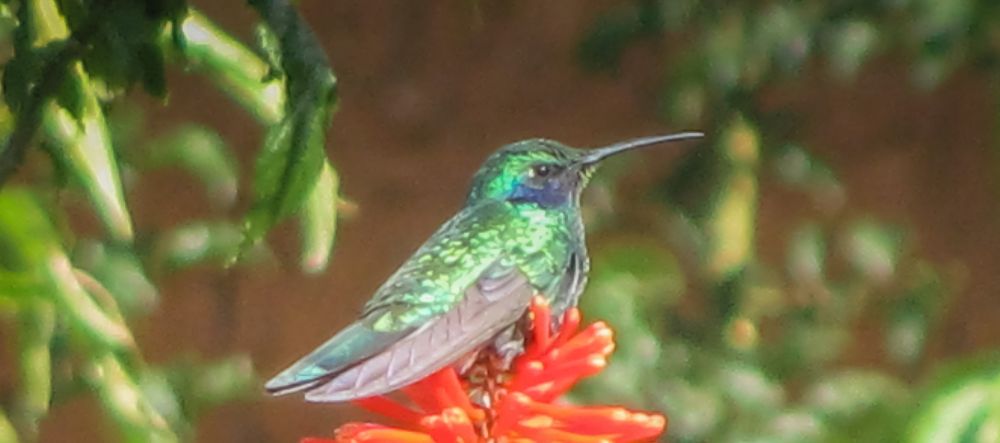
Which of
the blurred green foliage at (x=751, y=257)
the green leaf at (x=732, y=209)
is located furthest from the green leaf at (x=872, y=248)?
the green leaf at (x=732, y=209)

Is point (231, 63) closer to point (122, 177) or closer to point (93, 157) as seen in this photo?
point (93, 157)

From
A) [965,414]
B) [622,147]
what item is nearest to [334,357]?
[622,147]

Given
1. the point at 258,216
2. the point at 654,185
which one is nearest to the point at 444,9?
the point at 654,185

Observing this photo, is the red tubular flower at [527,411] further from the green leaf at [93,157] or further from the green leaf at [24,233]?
the green leaf at [24,233]

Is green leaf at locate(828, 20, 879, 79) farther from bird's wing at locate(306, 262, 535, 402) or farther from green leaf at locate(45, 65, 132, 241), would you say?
bird's wing at locate(306, 262, 535, 402)

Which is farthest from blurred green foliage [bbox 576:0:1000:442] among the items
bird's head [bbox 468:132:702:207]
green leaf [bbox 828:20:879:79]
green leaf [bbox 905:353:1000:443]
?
bird's head [bbox 468:132:702:207]

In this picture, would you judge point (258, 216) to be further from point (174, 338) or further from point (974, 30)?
point (174, 338)
